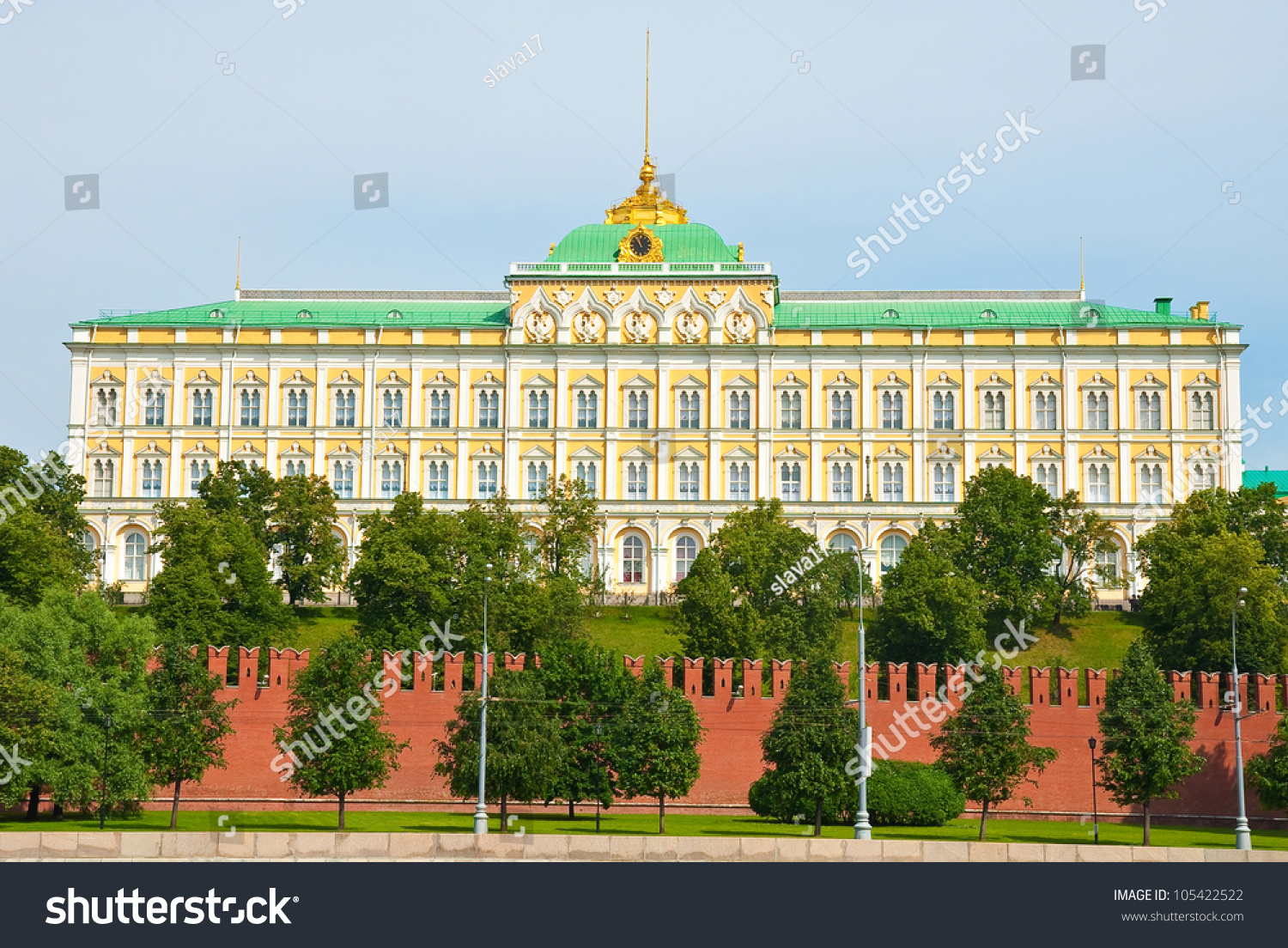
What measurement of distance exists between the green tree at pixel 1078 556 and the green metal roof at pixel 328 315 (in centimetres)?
3329

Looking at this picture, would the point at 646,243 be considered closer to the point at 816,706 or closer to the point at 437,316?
the point at 437,316

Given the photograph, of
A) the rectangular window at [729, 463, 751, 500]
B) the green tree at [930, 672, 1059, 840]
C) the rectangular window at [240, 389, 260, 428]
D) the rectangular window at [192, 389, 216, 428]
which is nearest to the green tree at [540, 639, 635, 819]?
the green tree at [930, 672, 1059, 840]

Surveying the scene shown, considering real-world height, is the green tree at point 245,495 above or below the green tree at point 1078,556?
above

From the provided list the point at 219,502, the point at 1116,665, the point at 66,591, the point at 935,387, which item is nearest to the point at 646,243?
the point at 935,387

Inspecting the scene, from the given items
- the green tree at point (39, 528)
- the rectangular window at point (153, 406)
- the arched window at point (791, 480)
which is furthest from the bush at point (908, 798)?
the rectangular window at point (153, 406)

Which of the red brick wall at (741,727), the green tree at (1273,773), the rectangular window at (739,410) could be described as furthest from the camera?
the rectangular window at (739,410)

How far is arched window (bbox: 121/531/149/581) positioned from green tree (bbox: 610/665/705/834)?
4520 centimetres

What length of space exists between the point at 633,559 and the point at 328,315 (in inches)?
→ 923

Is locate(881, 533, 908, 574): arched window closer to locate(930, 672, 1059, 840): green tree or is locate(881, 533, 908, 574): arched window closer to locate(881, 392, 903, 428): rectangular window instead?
locate(881, 392, 903, 428): rectangular window

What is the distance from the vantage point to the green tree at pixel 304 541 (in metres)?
90.7

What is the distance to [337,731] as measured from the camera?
62.3 m

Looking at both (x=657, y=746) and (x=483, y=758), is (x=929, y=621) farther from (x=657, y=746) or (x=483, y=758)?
(x=483, y=758)

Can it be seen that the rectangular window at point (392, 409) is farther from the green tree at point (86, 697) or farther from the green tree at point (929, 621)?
the green tree at point (86, 697)
